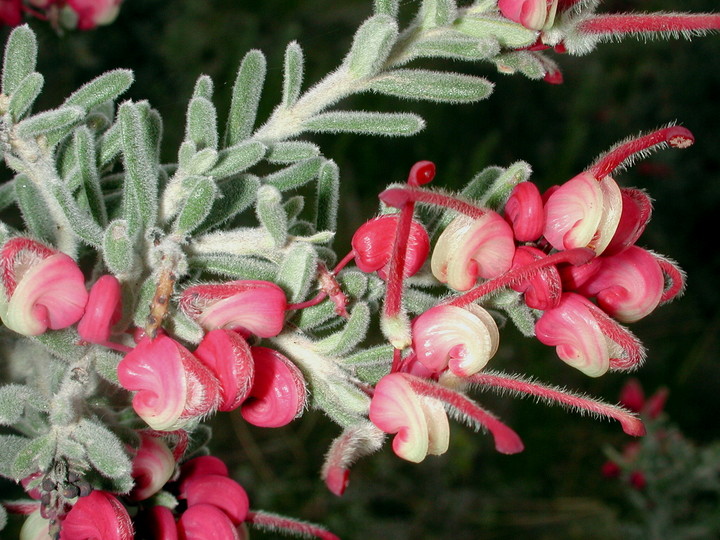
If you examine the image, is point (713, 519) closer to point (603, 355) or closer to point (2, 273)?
point (603, 355)

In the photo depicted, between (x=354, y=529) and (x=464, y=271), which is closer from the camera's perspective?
(x=464, y=271)

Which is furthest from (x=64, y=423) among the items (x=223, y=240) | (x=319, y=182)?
(x=319, y=182)

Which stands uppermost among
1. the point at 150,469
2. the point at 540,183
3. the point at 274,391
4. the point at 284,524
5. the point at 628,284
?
the point at 628,284

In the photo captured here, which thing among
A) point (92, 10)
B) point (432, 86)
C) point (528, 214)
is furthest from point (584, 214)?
point (92, 10)

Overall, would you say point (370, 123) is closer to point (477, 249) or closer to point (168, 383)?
point (477, 249)

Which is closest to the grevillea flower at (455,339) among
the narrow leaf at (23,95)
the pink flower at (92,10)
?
the narrow leaf at (23,95)

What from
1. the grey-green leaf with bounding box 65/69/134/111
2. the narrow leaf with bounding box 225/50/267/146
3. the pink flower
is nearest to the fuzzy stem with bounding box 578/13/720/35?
the narrow leaf with bounding box 225/50/267/146

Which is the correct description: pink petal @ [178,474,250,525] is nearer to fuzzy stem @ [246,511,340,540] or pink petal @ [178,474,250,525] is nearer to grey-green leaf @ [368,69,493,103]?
fuzzy stem @ [246,511,340,540]

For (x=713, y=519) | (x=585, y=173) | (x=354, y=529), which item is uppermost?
(x=585, y=173)
